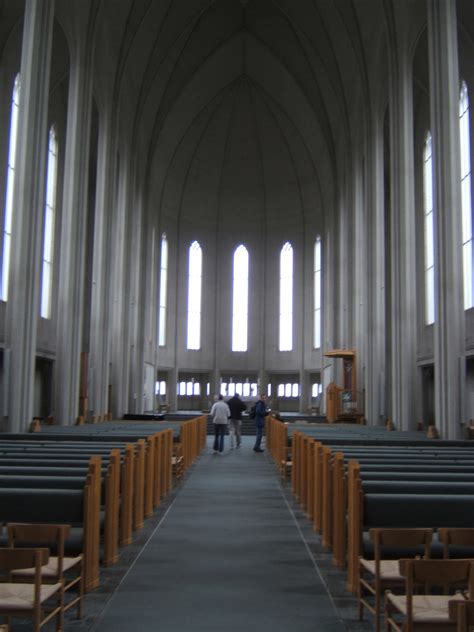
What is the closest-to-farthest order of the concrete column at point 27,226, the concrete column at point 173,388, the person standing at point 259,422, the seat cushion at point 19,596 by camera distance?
1. the seat cushion at point 19,596
2. the concrete column at point 27,226
3. the person standing at point 259,422
4. the concrete column at point 173,388

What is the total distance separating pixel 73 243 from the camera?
2148cm

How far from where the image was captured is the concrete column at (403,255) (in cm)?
2123

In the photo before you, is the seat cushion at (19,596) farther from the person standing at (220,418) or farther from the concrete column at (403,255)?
the concrete column at (403,255)

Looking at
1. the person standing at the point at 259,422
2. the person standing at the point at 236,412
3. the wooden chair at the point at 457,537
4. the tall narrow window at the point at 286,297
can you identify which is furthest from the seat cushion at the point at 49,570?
the tall narrow window at the point at 286,297

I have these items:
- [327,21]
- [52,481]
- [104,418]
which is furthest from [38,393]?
[52,481]

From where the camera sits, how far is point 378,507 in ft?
20.7

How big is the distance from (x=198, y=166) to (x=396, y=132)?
22272 mm

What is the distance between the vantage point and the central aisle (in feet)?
17.9

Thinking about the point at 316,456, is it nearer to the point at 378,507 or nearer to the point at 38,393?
the point at 378,507

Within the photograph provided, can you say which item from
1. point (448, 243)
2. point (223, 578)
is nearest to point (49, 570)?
point (223, 578)

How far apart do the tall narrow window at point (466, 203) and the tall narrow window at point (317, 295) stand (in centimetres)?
1890

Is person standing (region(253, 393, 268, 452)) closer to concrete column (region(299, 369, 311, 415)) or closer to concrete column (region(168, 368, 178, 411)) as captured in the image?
concrete column (region(299, 369, 311, 415))

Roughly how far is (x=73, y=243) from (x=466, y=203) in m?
11.8

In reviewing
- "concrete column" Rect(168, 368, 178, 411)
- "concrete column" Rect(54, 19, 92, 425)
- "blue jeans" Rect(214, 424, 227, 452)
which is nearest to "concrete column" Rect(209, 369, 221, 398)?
"concrete column" Rect(168, 368, 178, 411)
